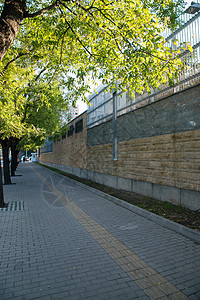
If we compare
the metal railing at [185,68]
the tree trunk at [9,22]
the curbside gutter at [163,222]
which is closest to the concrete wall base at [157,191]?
the curbside gutter at [163,222]

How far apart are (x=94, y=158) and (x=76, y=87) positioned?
26.1 ft

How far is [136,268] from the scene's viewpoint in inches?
136

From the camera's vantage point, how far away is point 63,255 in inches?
156

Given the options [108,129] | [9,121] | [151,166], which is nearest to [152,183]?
[151,166]

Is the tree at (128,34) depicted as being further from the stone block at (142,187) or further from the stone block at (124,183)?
the stone block at (124,183)

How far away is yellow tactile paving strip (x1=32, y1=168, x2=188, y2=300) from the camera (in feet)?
9.32

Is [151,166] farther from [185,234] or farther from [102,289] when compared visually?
[102,289]

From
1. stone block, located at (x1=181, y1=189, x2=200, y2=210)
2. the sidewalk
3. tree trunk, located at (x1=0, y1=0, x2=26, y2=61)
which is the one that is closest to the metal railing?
tree trunk, located at (x1=0, y1=0, x2=26, y2=61)

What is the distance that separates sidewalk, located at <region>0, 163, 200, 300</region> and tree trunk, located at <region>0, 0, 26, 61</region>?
3465 millimetres

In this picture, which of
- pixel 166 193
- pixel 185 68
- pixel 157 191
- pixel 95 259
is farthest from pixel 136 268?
pixel 185 68

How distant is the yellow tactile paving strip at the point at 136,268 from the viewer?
2.84m

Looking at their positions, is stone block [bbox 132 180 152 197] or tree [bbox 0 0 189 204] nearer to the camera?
tree [bbox 0 0 189 204]

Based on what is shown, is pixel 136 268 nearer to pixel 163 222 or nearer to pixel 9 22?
pixel 163 222

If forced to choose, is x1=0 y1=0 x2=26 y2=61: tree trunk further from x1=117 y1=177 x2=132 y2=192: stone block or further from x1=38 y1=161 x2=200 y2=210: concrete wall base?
x1=117 y1=177 x2=132 y2=192: stone block
